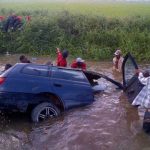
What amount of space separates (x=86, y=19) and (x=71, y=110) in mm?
12508

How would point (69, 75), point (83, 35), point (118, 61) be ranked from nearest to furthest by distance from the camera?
1. point (69, 75)
2. point (118, 61)
3. point (83, 35)

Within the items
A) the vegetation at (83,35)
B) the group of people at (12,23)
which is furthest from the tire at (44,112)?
the group of people at (12,23)

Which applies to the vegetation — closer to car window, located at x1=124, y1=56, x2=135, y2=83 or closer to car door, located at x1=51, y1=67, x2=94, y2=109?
car window, located at x1=124, y1=56, x2=135, y2=83

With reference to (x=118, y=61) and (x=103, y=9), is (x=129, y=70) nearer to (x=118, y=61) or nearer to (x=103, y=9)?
(x=118, y=61)

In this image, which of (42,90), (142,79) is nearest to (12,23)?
(42,90)

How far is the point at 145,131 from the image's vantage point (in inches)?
383

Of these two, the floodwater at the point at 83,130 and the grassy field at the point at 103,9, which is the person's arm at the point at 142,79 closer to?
the floodwater at the point at 83,130

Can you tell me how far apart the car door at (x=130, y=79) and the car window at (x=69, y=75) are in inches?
53.4

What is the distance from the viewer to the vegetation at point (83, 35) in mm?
20531

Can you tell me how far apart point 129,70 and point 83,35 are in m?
10.2

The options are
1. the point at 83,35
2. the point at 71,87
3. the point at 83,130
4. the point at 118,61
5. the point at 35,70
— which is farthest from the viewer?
the point at 83,35

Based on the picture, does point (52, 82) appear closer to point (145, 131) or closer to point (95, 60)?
point (145, 131)

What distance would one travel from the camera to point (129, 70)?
38.9ft

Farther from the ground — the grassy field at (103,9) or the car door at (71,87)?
the grassy field at (103,9)
